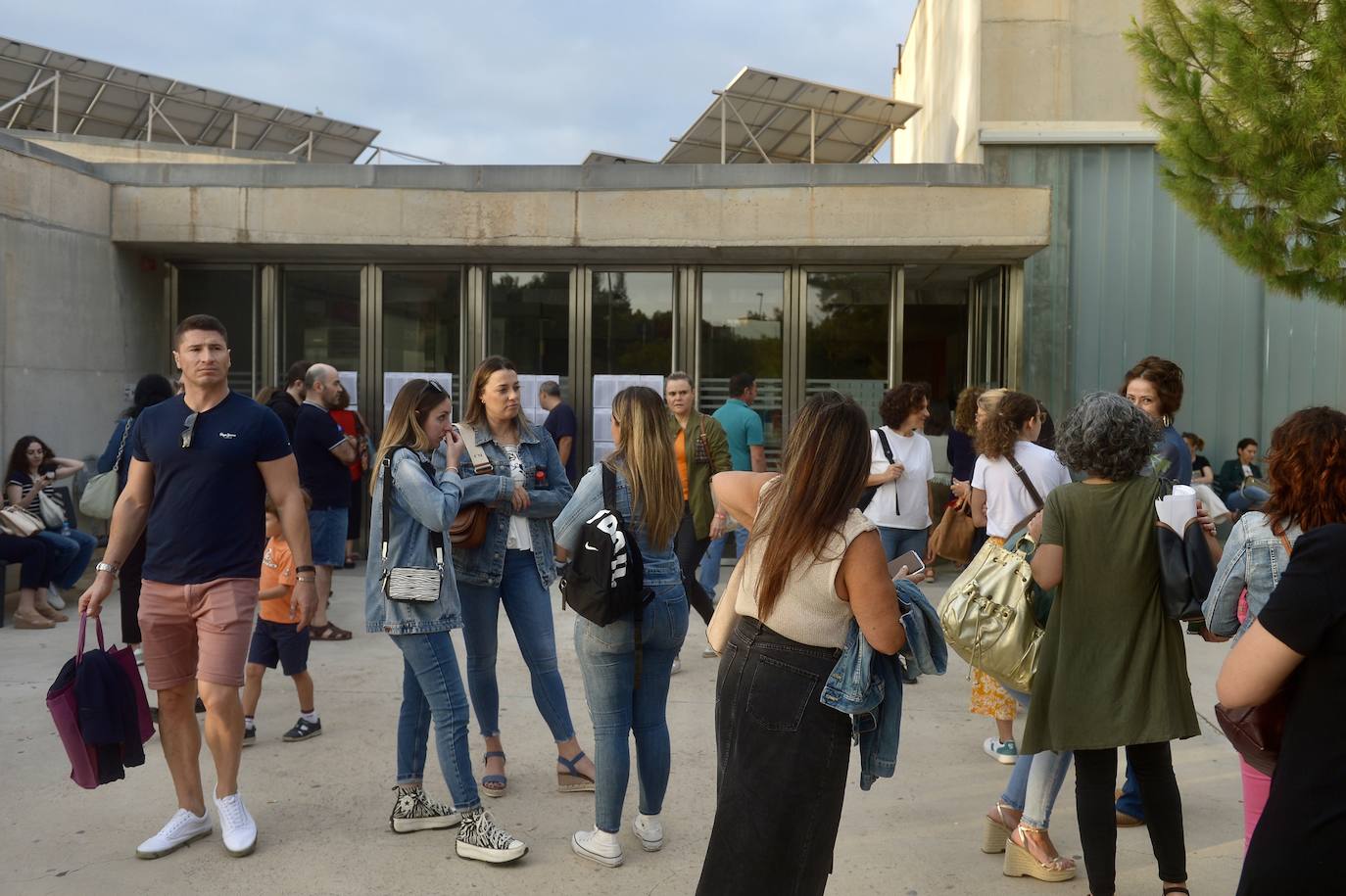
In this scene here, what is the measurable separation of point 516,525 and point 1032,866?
2455mm

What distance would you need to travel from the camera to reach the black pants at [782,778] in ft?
9.41

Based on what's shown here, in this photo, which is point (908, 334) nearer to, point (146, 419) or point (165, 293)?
point (165, 293)

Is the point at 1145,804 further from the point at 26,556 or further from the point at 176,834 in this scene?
the point at 26,556

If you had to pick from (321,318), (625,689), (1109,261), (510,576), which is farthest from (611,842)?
(1109,261)

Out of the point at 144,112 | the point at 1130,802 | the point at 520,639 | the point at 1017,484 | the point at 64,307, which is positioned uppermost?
the point at 144,112

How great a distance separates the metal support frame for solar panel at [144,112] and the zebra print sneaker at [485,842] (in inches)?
570

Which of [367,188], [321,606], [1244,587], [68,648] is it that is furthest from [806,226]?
[1244,587]

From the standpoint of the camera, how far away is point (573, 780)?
4.89 m

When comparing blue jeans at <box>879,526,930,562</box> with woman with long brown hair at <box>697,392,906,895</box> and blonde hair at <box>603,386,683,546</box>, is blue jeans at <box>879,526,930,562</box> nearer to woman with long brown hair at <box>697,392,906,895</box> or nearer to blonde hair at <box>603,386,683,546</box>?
blonde hair at <box>603,386,683,546</box>

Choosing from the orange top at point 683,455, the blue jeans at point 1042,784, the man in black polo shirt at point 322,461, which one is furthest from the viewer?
the man in black polo shirt at point 322,461

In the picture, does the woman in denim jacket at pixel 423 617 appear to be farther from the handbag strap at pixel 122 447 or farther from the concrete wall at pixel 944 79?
the concrete wall at pixel 944 79

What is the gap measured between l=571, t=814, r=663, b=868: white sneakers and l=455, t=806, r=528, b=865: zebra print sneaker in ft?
0.71

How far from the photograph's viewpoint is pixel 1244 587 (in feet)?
10.3

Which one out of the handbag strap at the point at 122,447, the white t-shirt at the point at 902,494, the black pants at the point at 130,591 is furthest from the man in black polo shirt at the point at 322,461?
the white t-shirt at the point at 902,494
